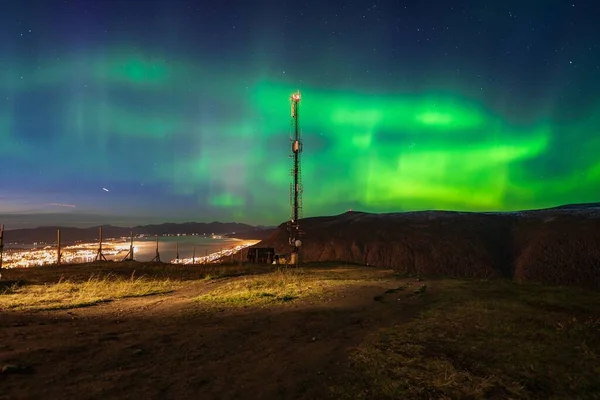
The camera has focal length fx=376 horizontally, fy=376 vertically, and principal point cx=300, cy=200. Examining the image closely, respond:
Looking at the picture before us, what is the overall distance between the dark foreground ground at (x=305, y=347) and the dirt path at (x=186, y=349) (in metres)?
0.03

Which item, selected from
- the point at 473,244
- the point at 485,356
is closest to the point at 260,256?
the point at 485,356

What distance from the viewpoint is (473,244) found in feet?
215

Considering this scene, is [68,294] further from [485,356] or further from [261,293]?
[485,356]

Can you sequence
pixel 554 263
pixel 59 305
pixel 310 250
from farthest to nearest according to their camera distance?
pixel 310 250 < pixel 554 263 < pixel 59 305

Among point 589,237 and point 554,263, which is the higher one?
point 589,237

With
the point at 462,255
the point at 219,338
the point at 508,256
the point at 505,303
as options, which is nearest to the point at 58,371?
the point at 219,338

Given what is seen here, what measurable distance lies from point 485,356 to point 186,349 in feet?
20.5

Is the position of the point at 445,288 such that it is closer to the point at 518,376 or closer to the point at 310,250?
the point at 518,376

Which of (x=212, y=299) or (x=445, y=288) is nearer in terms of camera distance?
(x=212, y=299)

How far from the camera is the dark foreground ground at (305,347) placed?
6.06 meters

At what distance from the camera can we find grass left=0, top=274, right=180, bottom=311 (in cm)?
1398

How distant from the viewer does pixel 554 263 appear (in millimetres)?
55219

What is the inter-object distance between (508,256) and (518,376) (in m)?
64.6

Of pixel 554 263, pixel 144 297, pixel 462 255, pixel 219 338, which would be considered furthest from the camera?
pixel 462 255
